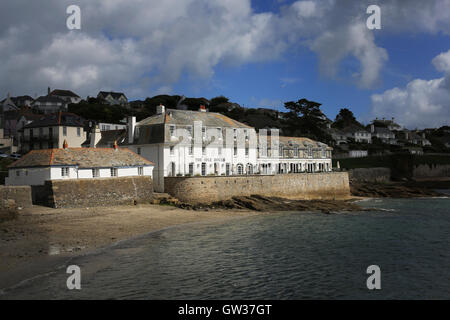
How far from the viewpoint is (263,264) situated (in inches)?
717

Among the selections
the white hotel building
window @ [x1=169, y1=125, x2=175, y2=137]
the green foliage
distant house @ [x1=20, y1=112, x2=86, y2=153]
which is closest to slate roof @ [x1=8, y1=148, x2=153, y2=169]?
the white hotel building

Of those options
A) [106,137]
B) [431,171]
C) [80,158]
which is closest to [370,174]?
[431,171]

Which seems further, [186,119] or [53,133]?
[53,133]

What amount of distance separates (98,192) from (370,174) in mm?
58921

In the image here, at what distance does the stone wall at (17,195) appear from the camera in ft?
85.0

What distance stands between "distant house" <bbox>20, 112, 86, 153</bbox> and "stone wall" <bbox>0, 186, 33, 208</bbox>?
84.5 ft

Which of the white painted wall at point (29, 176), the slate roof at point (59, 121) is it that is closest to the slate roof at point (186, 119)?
the white painted wall at point (29, 176)

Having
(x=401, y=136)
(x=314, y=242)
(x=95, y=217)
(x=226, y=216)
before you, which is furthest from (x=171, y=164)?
(x=401, y=136)

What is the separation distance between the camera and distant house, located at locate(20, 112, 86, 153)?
52.1m

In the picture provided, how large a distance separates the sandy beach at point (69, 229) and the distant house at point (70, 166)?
10.2 feet

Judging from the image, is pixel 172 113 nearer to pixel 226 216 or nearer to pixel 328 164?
pixel 226 216

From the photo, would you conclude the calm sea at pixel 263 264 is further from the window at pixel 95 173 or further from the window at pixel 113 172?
the window at pixel 95 173

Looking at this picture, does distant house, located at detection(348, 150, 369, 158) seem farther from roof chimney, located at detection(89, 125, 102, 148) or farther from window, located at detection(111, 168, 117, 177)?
window, located at detection(111, 168, 117, 177)

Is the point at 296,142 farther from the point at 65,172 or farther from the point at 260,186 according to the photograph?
the point at 65,172
